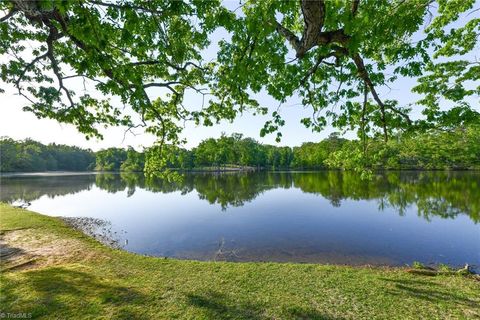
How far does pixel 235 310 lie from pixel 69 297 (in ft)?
11.9

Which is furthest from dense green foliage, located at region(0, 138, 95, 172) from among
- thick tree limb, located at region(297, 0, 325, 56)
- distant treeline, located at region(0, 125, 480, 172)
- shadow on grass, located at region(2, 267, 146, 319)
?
thick tree limb, located at region(297, 0, 325, 56)

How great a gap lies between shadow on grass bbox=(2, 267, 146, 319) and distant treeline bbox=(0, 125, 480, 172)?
3.56 meters

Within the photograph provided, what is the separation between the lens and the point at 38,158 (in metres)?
96.9

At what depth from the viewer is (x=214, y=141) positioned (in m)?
6.83

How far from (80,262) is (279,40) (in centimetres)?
897

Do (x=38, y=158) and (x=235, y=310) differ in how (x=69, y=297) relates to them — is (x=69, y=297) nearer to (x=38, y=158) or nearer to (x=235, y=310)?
(x=235, y=310)

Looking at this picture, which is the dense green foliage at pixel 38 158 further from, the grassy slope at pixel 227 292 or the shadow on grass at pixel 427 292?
the shadow on grass at pixel 427 292

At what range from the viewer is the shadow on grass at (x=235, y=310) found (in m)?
4.45

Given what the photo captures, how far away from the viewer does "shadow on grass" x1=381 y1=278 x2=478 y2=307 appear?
5043 millimetres

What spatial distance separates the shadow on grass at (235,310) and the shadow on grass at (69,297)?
1.33 metres

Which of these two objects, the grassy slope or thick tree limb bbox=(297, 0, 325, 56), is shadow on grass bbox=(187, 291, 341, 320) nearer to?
the grassy slope

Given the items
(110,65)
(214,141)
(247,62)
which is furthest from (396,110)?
(110,65)

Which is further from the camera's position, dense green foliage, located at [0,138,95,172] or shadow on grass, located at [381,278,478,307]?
dense green foliage, located at [0,138,95,172]

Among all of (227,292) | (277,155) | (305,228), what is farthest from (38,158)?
(227,292)
